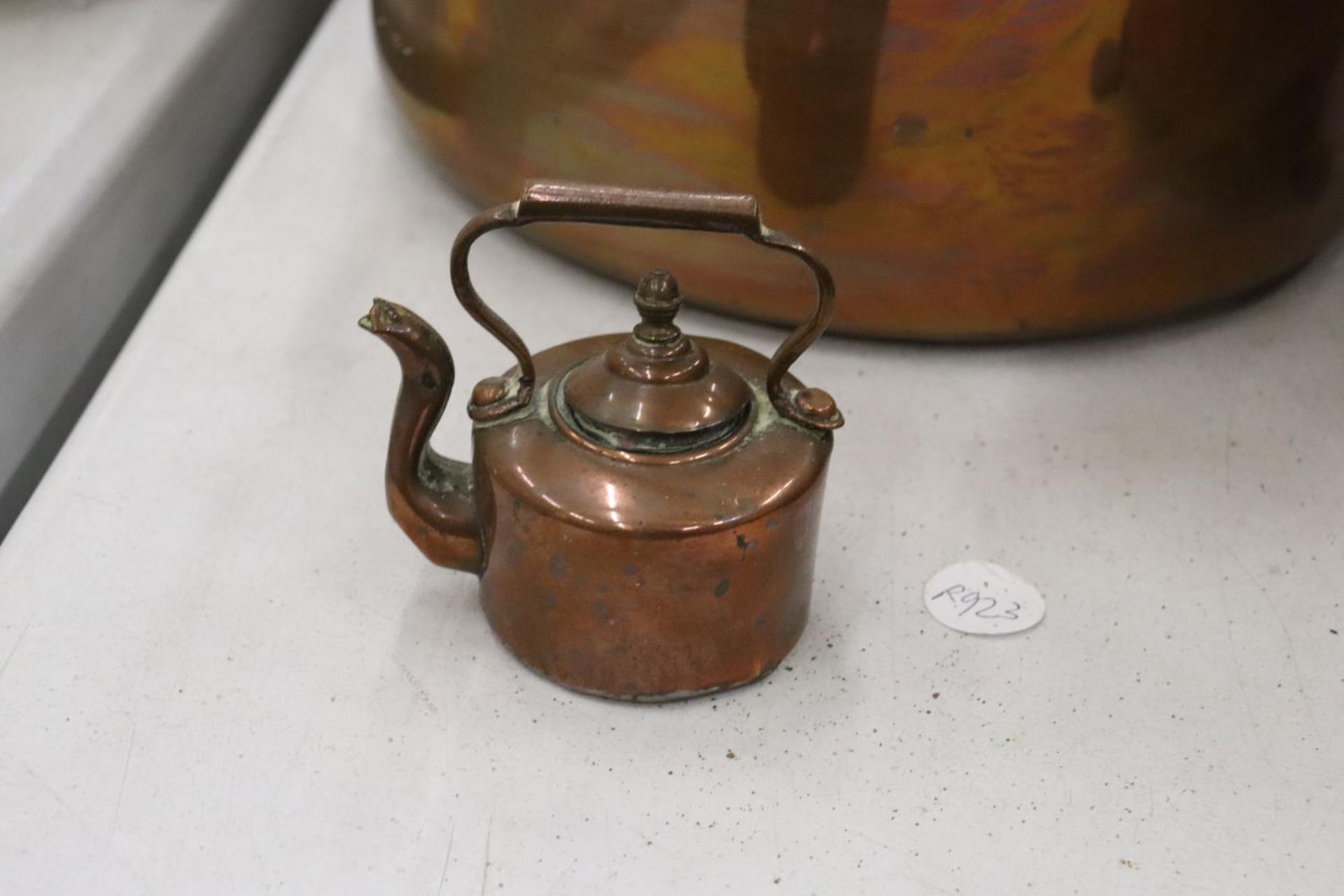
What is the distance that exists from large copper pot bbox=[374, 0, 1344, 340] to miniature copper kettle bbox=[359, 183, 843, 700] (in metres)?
0.21

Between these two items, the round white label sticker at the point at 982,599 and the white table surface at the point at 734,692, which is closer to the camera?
the white table surface at the point at 734,692

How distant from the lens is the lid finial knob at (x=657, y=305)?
0.65 meters

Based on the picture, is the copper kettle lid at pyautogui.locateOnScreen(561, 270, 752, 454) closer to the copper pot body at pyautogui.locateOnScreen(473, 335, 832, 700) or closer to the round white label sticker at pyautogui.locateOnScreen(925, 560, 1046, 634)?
the copper pot body at pyautogui.locateOnScreen(473, 335, 832, 700)

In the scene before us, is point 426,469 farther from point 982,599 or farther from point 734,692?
point 982,599

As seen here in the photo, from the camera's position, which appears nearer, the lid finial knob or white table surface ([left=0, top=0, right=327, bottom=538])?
the lid finial knob

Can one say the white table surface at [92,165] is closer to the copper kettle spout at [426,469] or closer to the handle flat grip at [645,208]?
the copper kettle spout at [426,469]

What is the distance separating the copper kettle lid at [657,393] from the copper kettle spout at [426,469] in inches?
2.9

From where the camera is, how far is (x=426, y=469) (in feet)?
2.40

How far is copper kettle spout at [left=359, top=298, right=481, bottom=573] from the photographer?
0.68 meters

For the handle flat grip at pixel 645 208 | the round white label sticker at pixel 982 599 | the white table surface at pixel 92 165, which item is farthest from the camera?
the white table surface at pixel 92 165

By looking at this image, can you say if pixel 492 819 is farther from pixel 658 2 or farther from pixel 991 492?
pixel 658 2

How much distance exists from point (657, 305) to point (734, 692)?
0.21 meters

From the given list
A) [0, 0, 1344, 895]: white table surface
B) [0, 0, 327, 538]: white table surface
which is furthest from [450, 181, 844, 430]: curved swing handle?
[0, 0, 327, 538]: white table surface

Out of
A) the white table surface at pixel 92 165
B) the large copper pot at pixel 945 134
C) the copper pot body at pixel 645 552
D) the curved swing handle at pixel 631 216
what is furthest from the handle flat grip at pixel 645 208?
the white table surface at pixel 92 165
